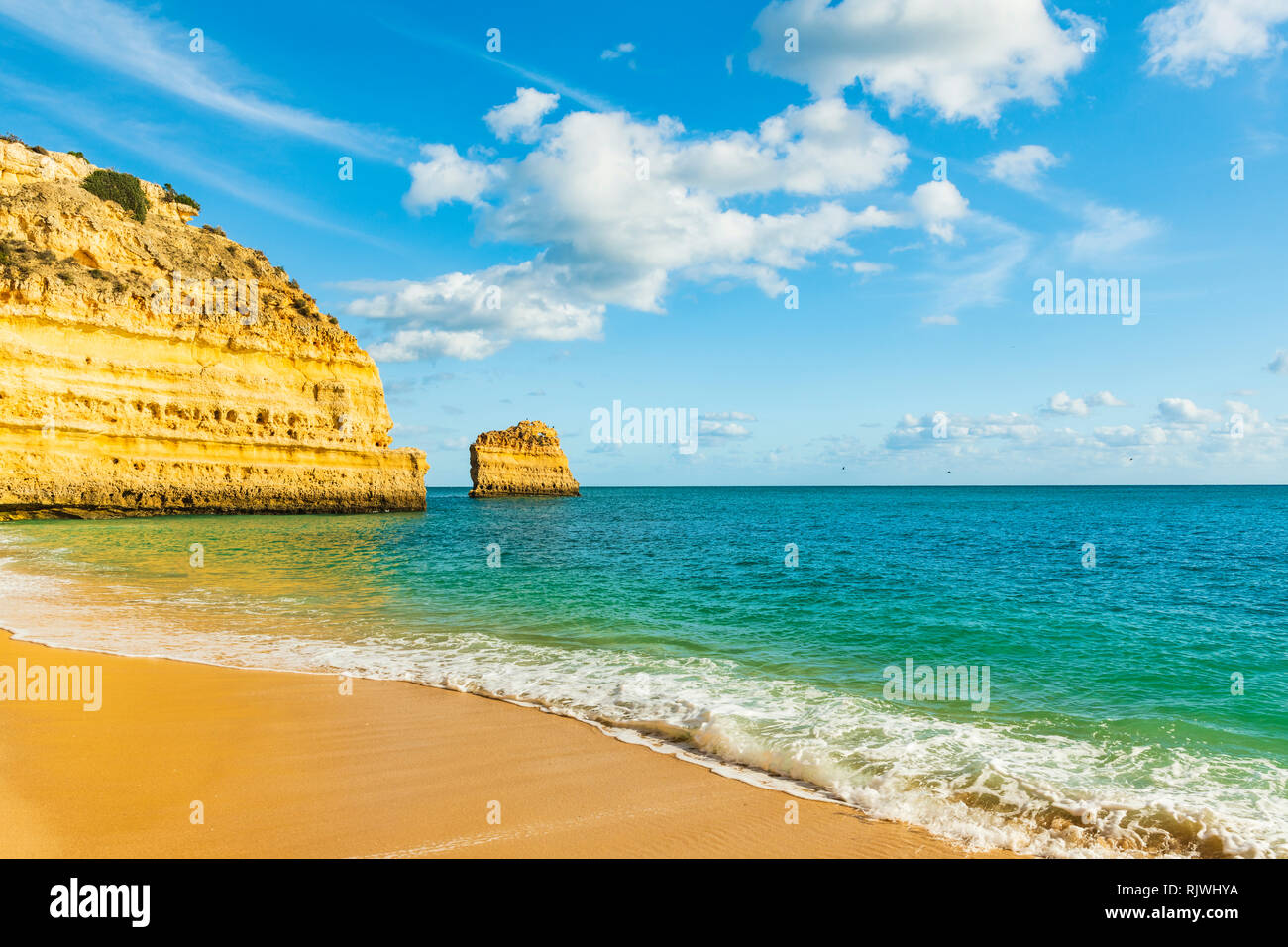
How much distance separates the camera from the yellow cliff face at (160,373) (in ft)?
104

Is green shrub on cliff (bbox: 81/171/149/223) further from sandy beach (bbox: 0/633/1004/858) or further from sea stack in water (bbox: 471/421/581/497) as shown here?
sea stack in water (bbox: 471/421/581/497)

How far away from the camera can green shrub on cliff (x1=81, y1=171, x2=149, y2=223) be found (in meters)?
39.4

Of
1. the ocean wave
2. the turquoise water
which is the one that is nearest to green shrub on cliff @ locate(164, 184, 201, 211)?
the turquoise water

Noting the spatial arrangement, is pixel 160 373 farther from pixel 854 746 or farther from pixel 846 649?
pixel 854 746

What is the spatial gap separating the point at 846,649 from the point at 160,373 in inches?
1576

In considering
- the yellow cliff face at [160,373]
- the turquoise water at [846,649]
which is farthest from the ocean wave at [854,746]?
the yellow cliff face at [160,373]

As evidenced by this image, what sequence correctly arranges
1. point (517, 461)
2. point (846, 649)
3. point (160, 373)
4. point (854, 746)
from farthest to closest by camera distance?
point (517, 461) → point (160, 373) → point (846, 649) → point (854, 746)

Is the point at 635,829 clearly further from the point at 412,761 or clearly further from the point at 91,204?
the point at 91,204

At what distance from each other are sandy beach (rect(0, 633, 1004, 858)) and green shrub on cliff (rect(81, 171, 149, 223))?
45.8 meters

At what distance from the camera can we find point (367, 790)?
486cm

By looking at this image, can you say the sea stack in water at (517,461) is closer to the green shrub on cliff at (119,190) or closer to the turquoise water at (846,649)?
the green shrub on cliff at (119,190)

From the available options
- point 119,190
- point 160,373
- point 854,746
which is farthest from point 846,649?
point 119,190

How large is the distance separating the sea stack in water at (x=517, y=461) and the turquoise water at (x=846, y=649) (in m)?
62.7
